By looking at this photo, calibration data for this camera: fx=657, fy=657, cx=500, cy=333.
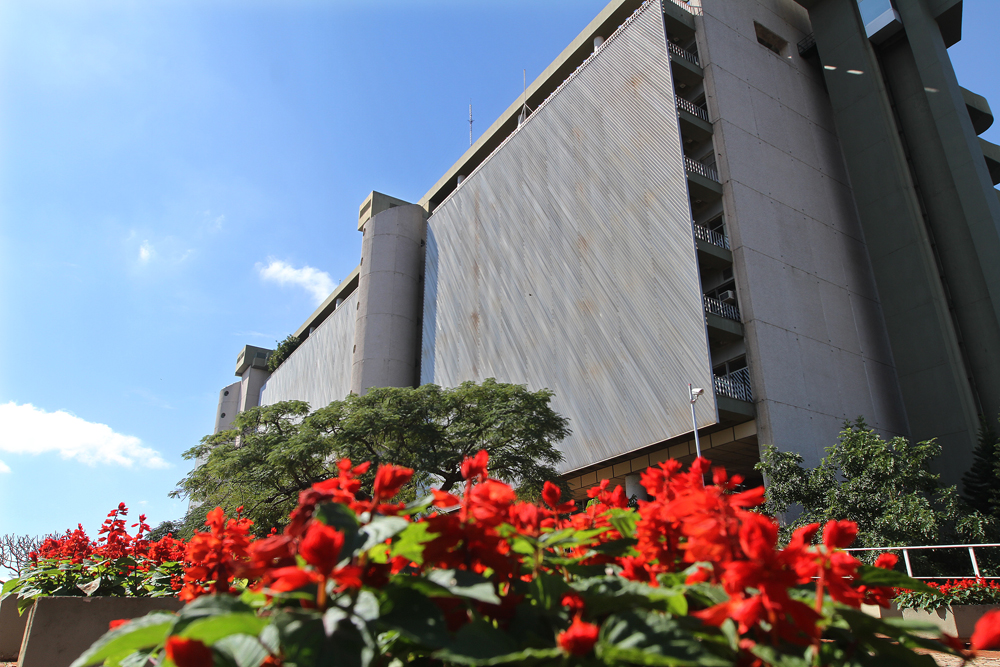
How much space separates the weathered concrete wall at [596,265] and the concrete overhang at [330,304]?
57.9 ft

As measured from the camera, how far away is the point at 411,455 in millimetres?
20672

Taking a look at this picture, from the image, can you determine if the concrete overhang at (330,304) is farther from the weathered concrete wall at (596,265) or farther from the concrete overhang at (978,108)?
the concrete overhang at (978,108)

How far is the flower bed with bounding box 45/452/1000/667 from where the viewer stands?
1.12 metres

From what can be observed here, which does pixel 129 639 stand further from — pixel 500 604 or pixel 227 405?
pixel 227 405

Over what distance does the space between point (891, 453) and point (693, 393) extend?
485 centimetres

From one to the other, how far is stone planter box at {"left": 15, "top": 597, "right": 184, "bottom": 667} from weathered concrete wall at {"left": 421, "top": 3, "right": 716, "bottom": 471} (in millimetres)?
18423

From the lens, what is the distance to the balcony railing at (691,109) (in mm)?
24580

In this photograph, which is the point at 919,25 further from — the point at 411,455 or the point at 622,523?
the point at 622,523

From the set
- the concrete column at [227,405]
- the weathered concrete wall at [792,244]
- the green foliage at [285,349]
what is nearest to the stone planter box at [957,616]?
the weathered concrete wall at [792,244]

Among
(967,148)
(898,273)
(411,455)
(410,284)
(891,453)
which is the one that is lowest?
(891,453)

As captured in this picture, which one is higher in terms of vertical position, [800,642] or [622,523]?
[622,523]

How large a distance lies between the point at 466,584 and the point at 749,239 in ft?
78.2

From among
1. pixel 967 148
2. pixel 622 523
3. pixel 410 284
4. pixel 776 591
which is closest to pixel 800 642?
pixel 776 591

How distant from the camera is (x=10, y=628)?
488 centimetres
